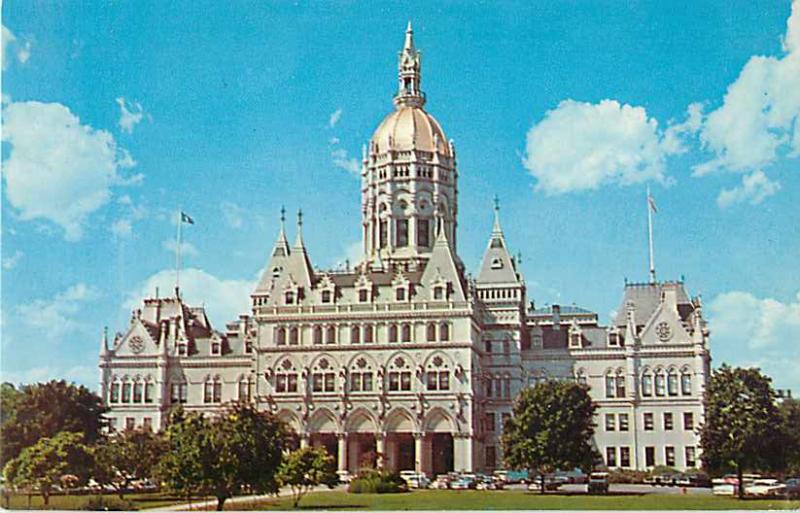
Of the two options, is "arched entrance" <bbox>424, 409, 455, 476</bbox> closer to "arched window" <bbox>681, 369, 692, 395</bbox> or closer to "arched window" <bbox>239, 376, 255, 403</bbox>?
"arched window" <bbox>239, 376, 255, 403</bbox>

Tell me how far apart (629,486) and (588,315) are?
16.0 m

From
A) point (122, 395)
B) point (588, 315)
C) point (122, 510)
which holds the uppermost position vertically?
point (588, 315)

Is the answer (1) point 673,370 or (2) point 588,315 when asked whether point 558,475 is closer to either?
(1) point 673,370

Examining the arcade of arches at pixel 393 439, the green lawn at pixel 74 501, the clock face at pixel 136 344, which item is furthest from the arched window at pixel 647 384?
the green lawn at pixel 74 501

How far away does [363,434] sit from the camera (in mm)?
50344

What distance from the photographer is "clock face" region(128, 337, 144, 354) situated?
53062mm

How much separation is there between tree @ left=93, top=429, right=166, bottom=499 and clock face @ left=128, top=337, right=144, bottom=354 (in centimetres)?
1679

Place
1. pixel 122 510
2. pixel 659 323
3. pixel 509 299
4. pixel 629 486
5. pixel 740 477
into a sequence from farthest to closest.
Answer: pixel 509 299 → pixel 659 323 → pixel 629 486 → pixel 740 477 → pixel 122 510

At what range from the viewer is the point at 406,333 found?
1981 inches

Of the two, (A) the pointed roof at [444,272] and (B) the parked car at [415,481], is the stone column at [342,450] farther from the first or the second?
(A) the pointed roof at [444,272]

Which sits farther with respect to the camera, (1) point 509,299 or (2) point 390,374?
(1) point 509,299

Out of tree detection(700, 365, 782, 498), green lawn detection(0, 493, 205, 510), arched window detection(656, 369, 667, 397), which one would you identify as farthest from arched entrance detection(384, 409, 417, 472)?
green lawn detection(0, 493, 205, 510)

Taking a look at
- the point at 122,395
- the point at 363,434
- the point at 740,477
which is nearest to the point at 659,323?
the point at 363,434

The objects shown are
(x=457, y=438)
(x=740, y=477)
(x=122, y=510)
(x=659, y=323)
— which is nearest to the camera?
(x=122, y=510)
